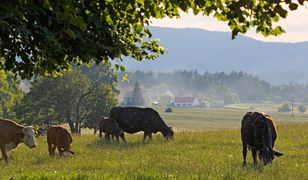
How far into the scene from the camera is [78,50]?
10398 mm

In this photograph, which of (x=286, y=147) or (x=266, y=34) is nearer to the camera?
(x=266, y=34)

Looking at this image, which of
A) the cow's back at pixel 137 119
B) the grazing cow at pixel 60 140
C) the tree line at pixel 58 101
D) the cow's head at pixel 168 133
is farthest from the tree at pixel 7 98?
the grazing cow at pixel 60 140

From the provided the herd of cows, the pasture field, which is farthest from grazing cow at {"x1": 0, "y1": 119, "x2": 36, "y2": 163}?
the pasture field

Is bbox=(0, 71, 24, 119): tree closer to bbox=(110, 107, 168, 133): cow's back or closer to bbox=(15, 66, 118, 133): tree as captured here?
bbox=(15, 66, 118, 133): tree

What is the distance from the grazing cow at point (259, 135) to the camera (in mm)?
16219

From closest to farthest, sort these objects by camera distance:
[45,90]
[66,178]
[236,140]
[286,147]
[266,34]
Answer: [266,34]
[66,178]
[286,147]
[236,140]
[45,90]

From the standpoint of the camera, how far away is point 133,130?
28938 mm

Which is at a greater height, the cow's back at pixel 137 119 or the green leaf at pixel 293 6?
the green leaf at pixel 293 6

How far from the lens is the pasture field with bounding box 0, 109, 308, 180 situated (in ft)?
45.3

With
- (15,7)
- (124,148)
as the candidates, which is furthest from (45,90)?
(15,7)

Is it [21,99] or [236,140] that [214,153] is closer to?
[236,140]

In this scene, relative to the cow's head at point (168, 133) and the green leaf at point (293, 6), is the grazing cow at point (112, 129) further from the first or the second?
the green leaf at point (293, 6)

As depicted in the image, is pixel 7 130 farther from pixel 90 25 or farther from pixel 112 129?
pixel 90 25

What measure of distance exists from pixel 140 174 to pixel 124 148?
9.48 metres
